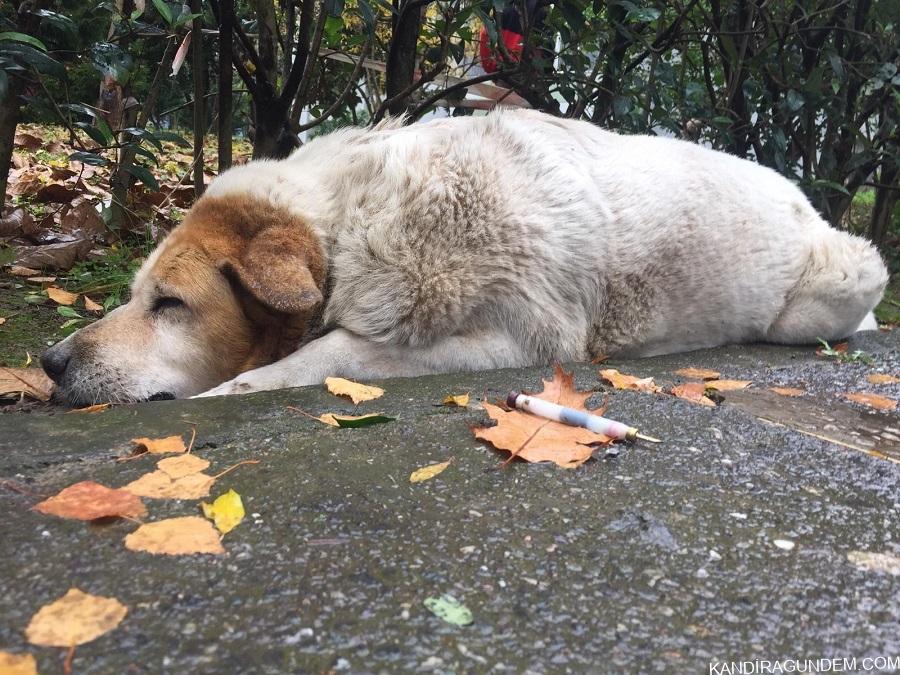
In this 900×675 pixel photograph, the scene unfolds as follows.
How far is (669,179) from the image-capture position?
11.5 ft

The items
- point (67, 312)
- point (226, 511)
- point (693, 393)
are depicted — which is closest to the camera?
point (226, 511)

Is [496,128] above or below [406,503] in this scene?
above

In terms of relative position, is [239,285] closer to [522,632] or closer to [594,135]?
[594,135]

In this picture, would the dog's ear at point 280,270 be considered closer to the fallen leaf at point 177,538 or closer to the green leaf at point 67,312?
the green leaf at point 67,312

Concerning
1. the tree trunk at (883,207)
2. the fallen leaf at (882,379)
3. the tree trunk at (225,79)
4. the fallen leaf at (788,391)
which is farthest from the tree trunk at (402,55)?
the tree trunk at (883,207)

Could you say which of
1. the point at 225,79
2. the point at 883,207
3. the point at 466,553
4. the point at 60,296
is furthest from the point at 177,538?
Result: the point at 883,207

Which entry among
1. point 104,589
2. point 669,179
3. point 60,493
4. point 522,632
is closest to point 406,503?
point 522,632

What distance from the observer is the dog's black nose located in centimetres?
272

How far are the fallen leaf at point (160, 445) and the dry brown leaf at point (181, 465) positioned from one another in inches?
2.5

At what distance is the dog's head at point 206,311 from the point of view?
9.07 feet

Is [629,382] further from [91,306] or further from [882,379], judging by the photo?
[91,306]

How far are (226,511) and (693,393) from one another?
1728mm

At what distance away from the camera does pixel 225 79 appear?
4.32 m

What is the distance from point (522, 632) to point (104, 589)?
0.64 metres
